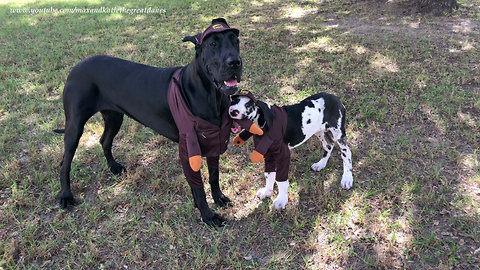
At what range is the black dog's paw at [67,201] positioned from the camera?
13.3 ft

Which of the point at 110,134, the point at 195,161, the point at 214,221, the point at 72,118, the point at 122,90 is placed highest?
the point at 122,90

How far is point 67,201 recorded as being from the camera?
161 inches

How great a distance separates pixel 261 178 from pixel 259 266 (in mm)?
1373

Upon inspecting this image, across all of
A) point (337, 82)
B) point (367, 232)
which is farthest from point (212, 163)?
point (337, 82)

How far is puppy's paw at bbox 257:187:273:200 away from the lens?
Answer: 161 inches

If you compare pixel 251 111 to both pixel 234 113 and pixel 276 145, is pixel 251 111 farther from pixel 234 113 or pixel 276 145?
pixel 276 145

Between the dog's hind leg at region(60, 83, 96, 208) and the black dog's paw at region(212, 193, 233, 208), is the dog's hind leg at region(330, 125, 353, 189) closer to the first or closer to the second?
the black dog's paw at region(212, 193, 233, 208)

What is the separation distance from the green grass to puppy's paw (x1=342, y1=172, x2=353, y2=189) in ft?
0.29

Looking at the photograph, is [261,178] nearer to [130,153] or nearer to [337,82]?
[130,153]

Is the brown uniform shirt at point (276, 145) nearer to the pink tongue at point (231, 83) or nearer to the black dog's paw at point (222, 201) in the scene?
the black dog's paw at point (222, 201)


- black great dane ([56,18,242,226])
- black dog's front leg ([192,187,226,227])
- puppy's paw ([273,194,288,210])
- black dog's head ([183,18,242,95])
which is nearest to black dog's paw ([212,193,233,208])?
black great dane ([56,18,242,226])

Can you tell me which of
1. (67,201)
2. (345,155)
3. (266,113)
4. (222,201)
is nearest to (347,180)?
(345,155)

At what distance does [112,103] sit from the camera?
3.74 meters

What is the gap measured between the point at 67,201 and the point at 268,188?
7.93 feet
